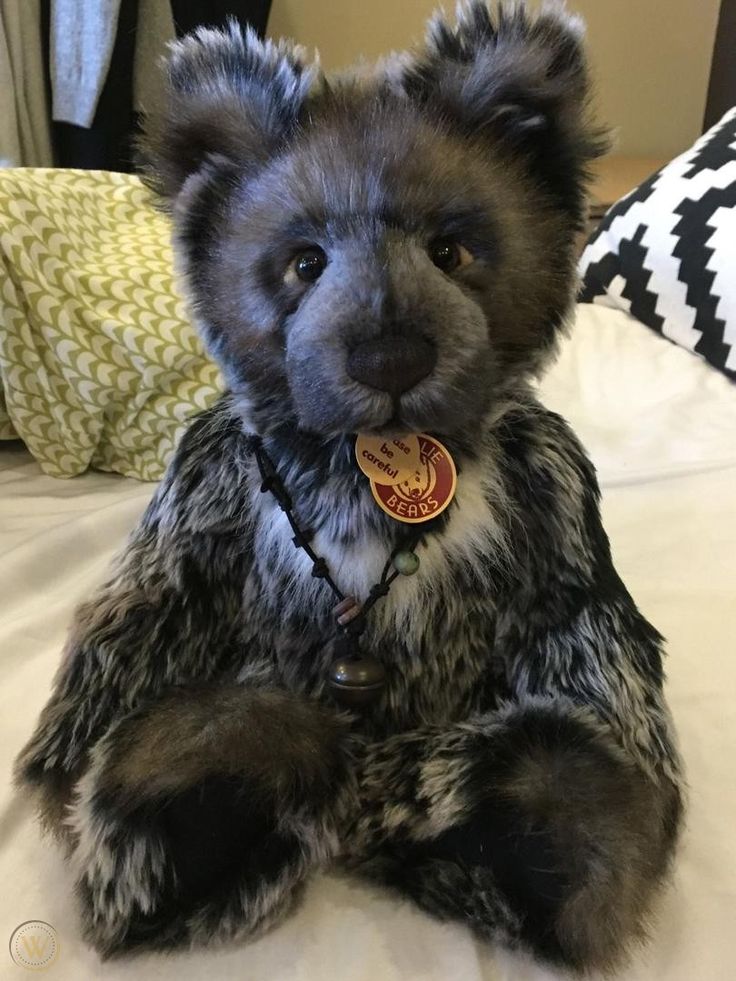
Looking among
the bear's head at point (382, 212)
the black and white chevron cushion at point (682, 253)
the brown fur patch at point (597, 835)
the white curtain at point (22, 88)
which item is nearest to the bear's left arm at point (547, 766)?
the brown fur patch at point (597, 835)

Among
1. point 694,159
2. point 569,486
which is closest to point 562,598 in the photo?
point 569,486

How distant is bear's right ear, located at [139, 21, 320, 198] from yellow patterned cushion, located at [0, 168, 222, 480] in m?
0.47

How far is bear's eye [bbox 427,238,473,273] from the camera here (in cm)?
52

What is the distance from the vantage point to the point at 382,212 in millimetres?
504

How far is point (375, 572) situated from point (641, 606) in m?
0.43

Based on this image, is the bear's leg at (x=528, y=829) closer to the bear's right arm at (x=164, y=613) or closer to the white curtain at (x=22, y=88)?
the bear's right arm at (x=164, y=613)

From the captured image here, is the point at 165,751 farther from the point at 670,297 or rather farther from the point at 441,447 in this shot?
the point at 670,297

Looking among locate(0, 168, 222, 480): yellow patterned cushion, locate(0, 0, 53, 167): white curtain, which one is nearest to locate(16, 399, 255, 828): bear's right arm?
locate(0, 168, 222, 480): yellow patterned cushion

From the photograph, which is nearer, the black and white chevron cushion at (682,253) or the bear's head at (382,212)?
the bear's head at (382,212)

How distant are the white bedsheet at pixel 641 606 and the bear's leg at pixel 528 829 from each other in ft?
0.10

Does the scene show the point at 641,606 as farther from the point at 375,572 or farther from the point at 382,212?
the point at 382,212

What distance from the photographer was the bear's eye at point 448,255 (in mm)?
521

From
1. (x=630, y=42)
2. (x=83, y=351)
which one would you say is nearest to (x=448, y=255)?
(x=83, y=351)

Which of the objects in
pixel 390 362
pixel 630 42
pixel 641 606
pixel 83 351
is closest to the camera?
pixel 390 362
